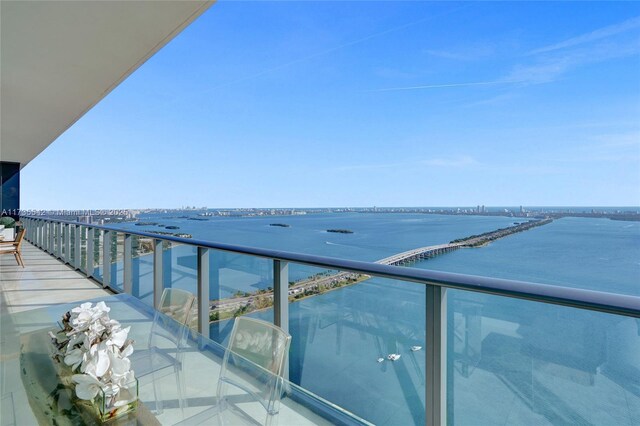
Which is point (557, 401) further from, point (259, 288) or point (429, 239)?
point (429, 239)

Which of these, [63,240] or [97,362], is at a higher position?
[97,362]

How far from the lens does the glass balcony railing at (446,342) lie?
121 cm

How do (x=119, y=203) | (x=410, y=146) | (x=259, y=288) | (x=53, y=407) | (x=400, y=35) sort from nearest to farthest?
1. (x=53, y=407)
2. (x=259, y=288)
3. (x=400, y=35)
4. (x=119, y=203)
5. (x=410, y=146)

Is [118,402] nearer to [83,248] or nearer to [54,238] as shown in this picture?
[83,248]

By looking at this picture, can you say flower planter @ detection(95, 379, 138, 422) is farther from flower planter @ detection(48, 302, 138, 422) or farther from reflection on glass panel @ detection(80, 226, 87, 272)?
reflection on glass panel @ detection(80, 226, 87, 272)

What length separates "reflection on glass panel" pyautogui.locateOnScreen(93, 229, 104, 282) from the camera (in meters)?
6.05

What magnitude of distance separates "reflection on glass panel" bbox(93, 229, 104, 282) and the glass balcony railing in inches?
Result: 179

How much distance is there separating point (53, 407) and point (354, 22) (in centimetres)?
1091

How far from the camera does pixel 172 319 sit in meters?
2.36

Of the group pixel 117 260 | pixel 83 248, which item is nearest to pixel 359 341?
pixel 117 260

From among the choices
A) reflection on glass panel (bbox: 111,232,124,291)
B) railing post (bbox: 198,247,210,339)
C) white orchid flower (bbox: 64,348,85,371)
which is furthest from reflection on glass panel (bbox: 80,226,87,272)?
white orchid flower (bbox: 64,348,85,371)

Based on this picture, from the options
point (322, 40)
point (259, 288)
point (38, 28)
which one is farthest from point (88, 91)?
point (322, 40)

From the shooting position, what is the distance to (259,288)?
8.72 ft

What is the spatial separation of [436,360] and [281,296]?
1202mm
